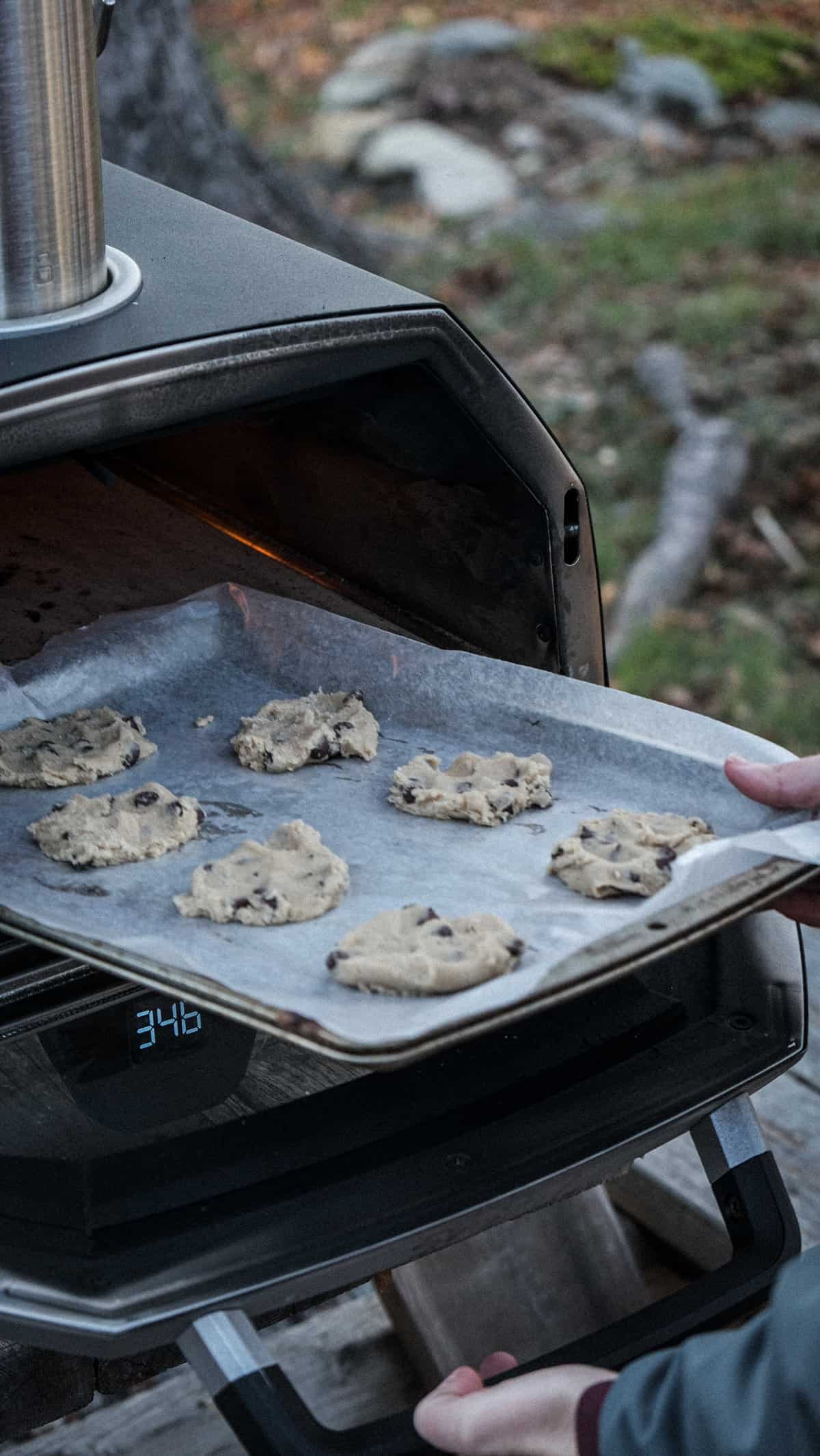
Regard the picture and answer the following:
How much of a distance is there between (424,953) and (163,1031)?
26cm

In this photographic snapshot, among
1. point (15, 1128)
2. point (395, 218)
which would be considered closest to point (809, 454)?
point (395, 218)

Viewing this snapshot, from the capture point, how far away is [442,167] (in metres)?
6.43

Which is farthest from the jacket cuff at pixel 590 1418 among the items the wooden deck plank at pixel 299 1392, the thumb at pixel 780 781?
the wooden deck plank at pixel 299 1392

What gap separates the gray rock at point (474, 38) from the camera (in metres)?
7.16

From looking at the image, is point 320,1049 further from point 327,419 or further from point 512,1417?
Answer: point 327,419

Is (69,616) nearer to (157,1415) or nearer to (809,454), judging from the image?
(157,1415)

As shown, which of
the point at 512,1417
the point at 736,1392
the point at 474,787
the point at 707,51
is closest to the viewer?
the point at 736,1392

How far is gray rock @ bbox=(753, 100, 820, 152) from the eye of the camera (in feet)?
21.0

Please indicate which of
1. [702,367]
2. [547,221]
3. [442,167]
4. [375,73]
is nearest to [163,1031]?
[702,367]

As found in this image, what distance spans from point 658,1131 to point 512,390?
0.72 m

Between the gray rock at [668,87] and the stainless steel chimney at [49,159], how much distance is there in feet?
Answer: 19.6

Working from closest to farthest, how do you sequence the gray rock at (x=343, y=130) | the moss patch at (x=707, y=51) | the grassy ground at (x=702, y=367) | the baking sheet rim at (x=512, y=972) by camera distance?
the baking sheet rim at (x=512, y=972)
the grassy ground at (x=702, y=367)
the gray rock at (x=343, y=130)
the moss patch at (x=707, y=51)

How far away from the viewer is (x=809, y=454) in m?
4.22

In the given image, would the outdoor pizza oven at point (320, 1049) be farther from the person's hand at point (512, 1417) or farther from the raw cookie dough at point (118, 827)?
the raw cookie dough at point (118, 827)
